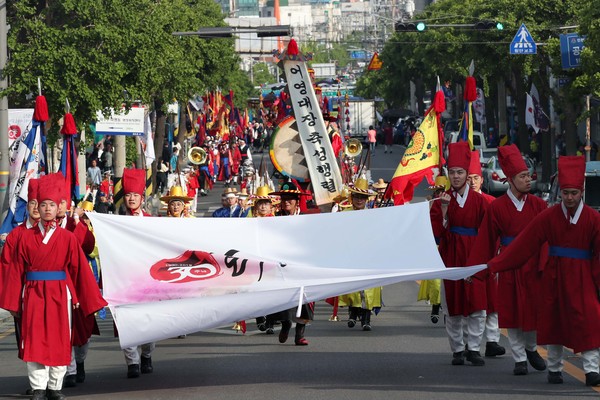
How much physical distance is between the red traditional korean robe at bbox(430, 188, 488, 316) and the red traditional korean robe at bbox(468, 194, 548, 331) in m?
0.49

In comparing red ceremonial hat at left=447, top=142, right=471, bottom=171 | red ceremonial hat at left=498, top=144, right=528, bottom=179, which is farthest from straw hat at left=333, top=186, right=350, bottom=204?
red ceremonial hat at left=498, top=144, right=528, bottom=179

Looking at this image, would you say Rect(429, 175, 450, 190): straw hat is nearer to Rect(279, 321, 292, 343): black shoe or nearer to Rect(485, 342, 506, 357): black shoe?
Rect(279, 321, 292, 343): black shoe

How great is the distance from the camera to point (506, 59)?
45750mm

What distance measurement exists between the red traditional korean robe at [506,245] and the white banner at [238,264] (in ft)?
1.34

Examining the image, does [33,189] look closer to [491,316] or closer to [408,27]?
[491,316]

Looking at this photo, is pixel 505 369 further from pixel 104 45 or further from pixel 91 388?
pixel 104 45

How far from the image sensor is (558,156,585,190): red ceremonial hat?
10.7 m

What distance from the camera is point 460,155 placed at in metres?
12.3

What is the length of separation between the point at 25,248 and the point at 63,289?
1.45 ft

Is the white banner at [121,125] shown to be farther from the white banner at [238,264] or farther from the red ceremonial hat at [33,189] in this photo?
the red ceremonial hat at [33,189]

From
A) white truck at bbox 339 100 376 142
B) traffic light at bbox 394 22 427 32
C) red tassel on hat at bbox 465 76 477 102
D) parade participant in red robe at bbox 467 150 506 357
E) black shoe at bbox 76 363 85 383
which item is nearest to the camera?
black shoe at bbox 76 363 85 383

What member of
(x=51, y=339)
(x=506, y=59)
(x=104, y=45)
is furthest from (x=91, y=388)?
(x=506, y=59)

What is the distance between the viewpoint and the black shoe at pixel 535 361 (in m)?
11.7

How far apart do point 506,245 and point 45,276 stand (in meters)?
3.96
